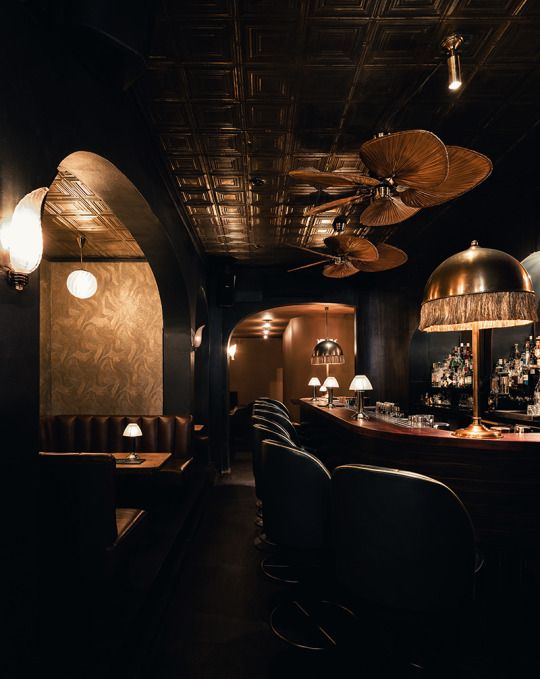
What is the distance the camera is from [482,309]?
99.4 inches

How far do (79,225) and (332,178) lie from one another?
142 inches

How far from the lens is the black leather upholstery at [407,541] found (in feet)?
5.68

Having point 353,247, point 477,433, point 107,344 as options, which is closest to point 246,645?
point 477,433

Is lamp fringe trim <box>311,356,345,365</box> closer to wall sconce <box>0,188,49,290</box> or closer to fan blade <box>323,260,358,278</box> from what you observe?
fan blade <box>323,260,358,278</box>

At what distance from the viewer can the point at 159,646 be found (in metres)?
2.62

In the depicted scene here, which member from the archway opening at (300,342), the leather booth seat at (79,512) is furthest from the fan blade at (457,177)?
the archway opening at (300,342)

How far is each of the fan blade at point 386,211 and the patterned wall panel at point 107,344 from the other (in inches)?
155

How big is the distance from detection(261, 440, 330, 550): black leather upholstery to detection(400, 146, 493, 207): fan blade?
175 centimetres

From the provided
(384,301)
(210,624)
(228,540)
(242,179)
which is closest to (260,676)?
(210,624)

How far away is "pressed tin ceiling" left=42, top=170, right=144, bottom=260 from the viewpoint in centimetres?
440

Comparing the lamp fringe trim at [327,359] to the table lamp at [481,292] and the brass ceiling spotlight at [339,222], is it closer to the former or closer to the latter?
the brass ceiling spotlight at [339,222]

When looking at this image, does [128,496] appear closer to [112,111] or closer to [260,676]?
[260,676]

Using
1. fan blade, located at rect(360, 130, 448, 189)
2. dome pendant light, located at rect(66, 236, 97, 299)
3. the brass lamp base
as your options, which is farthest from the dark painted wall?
dome pendant light, located at rect(66, 236, 97, 299)

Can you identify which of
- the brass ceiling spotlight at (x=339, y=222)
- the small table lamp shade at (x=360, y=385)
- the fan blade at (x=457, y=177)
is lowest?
the small table lamp shade at (x=360, y=385)
